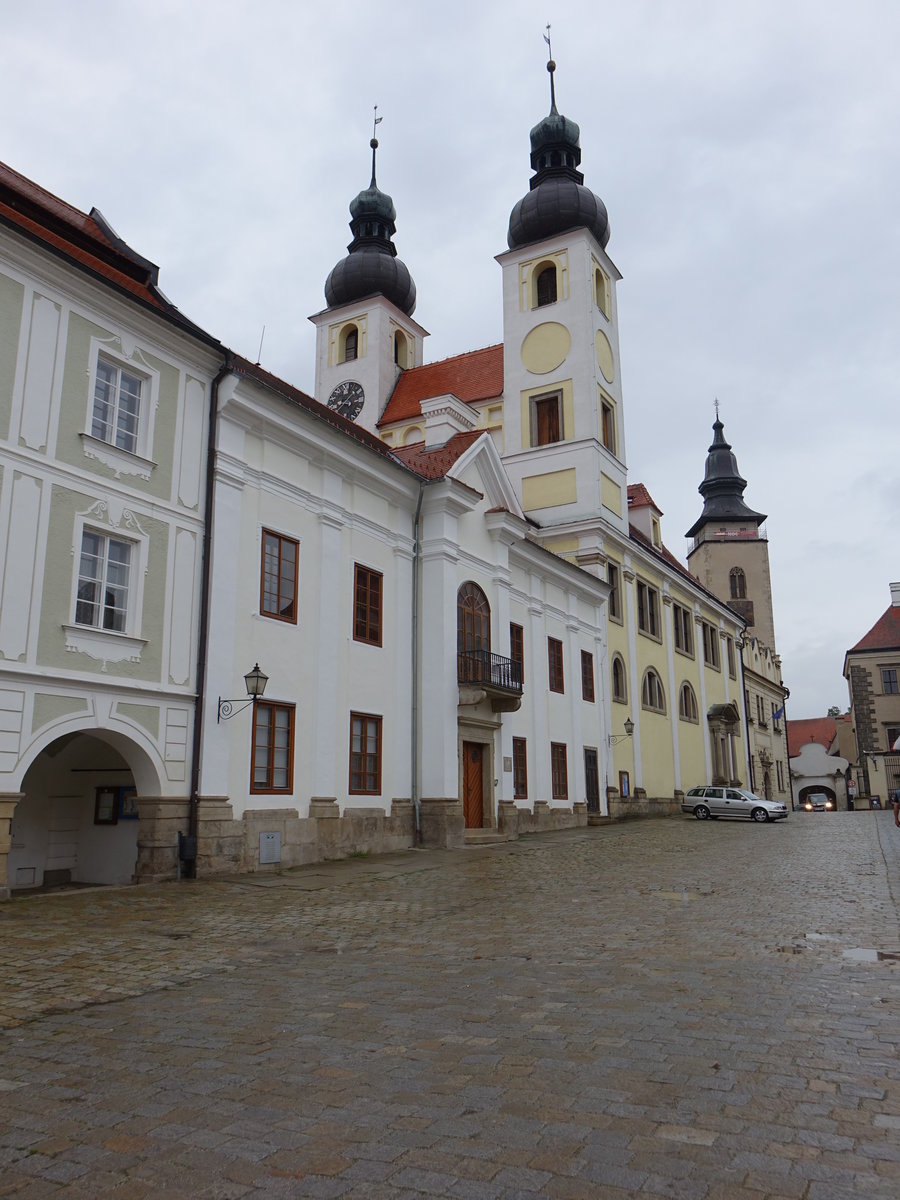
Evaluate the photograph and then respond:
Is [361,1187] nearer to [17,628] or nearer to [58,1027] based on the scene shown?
[58,1027]

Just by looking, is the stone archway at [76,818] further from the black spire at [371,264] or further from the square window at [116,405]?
the black spire at [371,264]

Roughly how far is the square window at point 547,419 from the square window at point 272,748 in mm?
21713

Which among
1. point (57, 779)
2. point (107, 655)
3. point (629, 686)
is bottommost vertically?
point (57, 779)

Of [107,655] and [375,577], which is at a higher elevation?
[375,577]

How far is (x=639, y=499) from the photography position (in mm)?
46688

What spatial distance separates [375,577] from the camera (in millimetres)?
21375

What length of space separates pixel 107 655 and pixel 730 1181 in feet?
41.2

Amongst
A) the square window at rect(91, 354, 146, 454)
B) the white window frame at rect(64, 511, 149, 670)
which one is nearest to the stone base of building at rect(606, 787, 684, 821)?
the white window frame at rect(64, 511, 149, 670)

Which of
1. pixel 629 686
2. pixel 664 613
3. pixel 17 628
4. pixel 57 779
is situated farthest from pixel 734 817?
pixel 17 628

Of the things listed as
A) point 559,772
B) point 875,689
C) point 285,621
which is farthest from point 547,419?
point 875,689

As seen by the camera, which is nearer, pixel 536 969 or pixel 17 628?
pixel 536 969

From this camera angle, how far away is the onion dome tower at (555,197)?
3853cm

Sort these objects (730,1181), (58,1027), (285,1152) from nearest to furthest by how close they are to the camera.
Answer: (730,1181), (285,1152), (58,1027)

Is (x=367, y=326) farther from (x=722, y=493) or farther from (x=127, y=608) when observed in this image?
(x=722, y=493)
